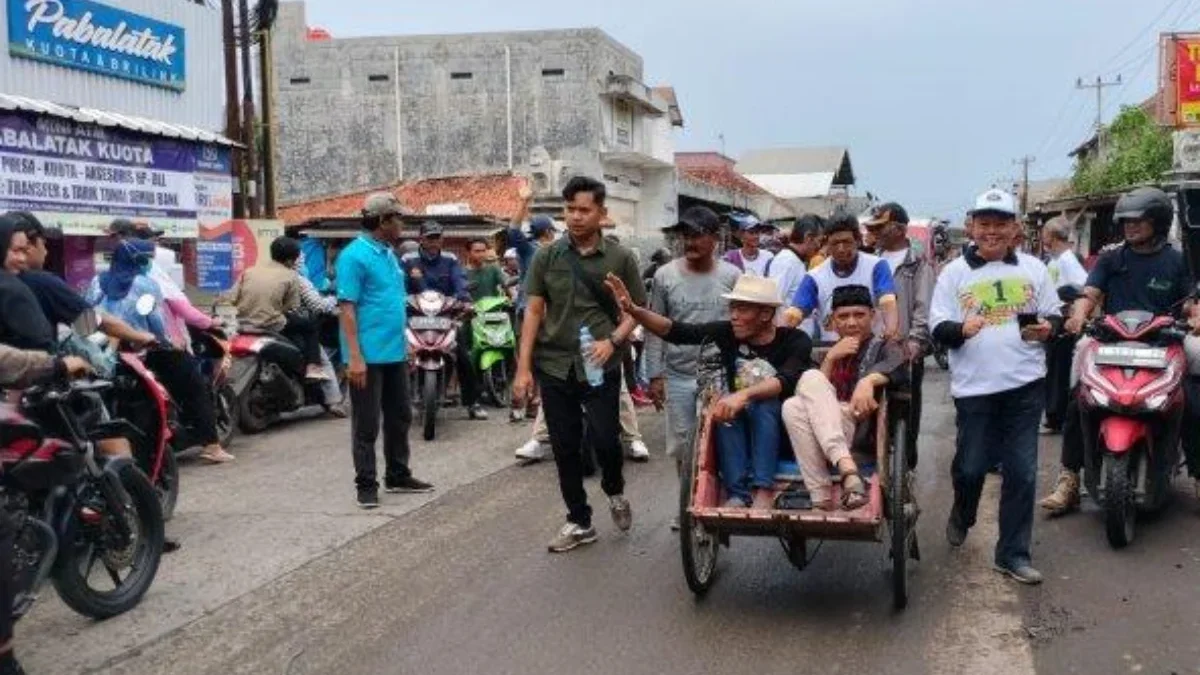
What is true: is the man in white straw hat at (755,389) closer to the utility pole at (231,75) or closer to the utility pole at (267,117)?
the utility pole at (231,75)

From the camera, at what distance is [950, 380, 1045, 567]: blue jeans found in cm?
551

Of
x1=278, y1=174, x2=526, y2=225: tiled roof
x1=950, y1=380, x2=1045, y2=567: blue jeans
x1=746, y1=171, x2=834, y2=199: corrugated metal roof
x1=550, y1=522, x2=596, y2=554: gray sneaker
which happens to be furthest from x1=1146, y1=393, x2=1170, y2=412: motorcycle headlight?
x1=746, y1=171, x2=834, y2=199: corrugated metal roof

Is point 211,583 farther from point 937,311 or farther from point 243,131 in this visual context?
point 243,131

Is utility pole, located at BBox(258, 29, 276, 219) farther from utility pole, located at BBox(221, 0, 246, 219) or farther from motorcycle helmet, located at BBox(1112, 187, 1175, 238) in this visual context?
motorcycle helmet, located at BBox(1112, 187, 1175, 238)

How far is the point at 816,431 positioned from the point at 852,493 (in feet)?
1.07

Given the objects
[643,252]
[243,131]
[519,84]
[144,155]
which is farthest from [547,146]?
[144,155]

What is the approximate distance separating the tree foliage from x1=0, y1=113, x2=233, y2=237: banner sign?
27.6m

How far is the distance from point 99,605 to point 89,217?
26.0 feet

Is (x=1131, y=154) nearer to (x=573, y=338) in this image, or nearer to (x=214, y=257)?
(x=214, y=257)

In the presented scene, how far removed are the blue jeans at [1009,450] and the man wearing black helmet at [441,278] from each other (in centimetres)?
592

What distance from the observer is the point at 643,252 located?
2681 centimetres

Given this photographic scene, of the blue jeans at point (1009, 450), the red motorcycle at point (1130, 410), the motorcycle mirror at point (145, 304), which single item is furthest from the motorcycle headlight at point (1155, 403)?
the motorcycle mirror at point (145, 304)

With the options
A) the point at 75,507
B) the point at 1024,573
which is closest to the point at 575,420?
the point at 1024,573

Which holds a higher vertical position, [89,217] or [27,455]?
[89,217]
